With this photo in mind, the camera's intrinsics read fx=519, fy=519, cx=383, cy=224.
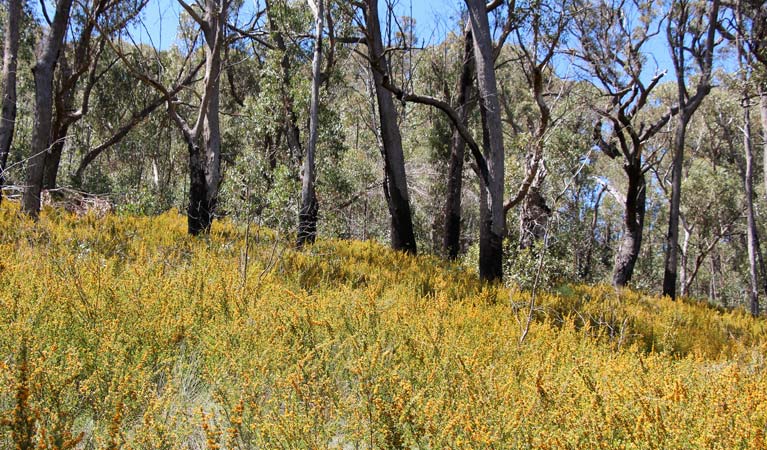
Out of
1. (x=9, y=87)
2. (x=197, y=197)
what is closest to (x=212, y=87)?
(x=197, y=197)

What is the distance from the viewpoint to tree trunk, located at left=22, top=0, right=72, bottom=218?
7.32 m

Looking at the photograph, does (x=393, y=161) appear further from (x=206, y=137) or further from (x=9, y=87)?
(x=9, y=87)

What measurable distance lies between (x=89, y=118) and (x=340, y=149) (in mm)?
14595

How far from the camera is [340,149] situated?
1460 centimetres

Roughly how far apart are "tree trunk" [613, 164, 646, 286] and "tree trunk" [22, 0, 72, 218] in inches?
481

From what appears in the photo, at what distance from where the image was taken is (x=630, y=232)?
13.6 m

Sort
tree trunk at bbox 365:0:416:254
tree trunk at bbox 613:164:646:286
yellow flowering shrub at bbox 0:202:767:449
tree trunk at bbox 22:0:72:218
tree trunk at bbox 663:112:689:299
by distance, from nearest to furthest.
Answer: yellow flowering shrub at bbox 0:202:767:449
tree trunk at bbox 22:0:72:218
tree trunk at bbox 365:0:416:254
tree trunk at bbox 663:112:689:299
tree trunk at bbox 613:164:646:286

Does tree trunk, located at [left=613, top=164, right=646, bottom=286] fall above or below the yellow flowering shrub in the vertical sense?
above

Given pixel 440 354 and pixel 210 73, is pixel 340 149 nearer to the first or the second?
pixel 210 73

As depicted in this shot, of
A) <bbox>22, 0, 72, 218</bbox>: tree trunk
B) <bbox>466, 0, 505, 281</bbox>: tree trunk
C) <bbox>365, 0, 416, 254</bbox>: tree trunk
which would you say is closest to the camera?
<bbox>22, 0, 72, 218</bbox>: tree trunk

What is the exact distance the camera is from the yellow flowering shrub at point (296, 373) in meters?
2.45

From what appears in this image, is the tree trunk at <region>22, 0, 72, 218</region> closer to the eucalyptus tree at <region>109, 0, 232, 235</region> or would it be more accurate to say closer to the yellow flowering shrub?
the eucalyptus tree at <region>109, 0, 232, 235</region>

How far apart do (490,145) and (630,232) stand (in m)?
7.23

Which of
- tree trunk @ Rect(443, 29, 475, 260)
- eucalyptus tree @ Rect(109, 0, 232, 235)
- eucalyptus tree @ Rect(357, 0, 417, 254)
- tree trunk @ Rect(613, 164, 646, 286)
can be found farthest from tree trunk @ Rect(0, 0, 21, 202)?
tree trunk @ Rect(613, 164, 646, 286)
